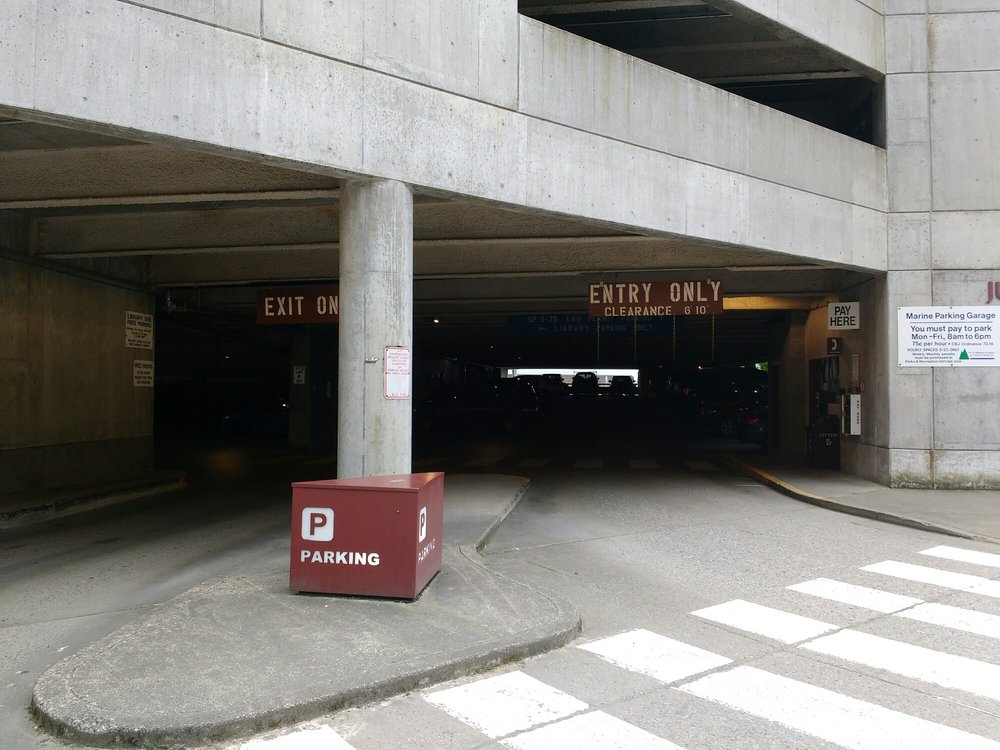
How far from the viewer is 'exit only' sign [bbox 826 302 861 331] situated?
15.2m

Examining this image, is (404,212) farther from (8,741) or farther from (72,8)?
(8,741)

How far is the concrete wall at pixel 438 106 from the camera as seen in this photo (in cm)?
680

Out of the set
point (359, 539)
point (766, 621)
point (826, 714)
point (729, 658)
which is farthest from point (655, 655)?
point (359, 539)

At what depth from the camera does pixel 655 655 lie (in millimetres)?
5598

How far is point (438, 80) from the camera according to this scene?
8641 mm

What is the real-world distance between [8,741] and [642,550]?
696cm

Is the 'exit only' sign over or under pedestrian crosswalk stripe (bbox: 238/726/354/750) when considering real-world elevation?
over

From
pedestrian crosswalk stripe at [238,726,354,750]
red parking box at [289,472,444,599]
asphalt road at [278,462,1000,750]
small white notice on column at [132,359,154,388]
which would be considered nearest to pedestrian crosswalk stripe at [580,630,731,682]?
asphalt road at [278,462,1000,750]

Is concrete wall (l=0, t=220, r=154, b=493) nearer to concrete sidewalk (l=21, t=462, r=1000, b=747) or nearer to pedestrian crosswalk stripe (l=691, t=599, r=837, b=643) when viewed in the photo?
concrete sidewalk (l=21, t=462, r=1000, b=747)

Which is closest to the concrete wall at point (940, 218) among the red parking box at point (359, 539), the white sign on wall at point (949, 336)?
the white sign on wall at point (949, 336)

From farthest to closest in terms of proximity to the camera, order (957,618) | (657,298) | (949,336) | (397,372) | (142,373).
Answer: (142,373) < (657,298) < (949,336) < (397,372) < (957,618)

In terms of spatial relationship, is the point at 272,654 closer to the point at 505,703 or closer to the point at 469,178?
the point at 505,703

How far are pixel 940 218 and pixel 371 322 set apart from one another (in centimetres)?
1142

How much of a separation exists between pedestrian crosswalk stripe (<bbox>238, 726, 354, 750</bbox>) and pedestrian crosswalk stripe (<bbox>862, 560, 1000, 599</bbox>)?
640 cm
